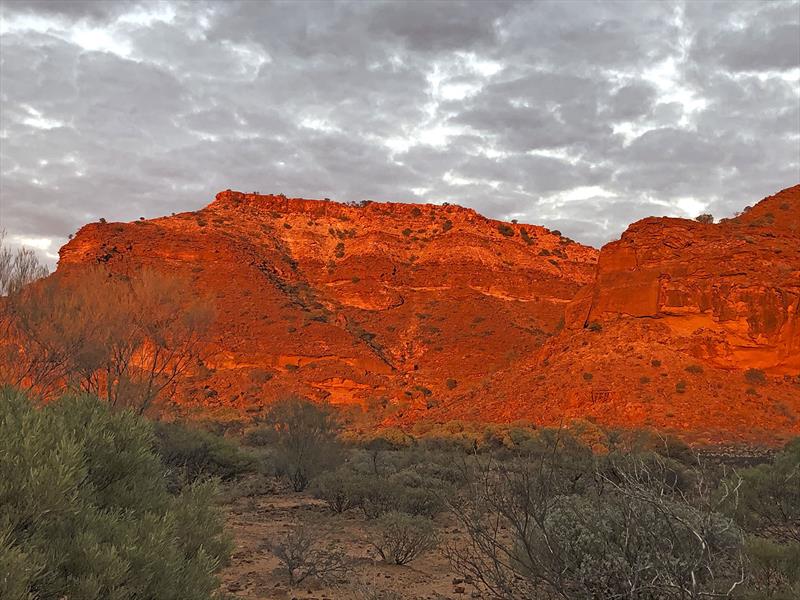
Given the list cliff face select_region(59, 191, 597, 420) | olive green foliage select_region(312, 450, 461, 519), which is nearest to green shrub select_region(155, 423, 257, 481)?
olive green foliage select_region(312, 450, 461, 519)

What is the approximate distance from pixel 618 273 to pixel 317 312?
87.8ft

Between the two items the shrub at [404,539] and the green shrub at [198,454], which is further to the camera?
the green shrub at [198,454]

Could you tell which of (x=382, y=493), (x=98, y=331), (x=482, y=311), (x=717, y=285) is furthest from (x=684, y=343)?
(x=98, y=331)

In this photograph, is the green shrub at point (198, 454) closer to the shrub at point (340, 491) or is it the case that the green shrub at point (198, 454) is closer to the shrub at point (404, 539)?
the shrub at point (340, 491)

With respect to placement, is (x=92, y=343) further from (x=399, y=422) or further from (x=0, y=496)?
(x=399, y=422)

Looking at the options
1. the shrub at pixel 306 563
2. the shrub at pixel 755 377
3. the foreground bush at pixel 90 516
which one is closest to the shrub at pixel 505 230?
the shrub at pixel 755 377

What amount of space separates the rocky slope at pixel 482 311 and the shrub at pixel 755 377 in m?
0.07

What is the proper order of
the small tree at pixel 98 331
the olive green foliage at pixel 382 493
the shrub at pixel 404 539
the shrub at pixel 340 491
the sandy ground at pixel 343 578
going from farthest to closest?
the small tree at pixel 98 331
the shrub at pixel 340 491
the olive green foliage at pixel 382 493
the shrub at pixel 404 539
the sandy ground at pixel 343 578

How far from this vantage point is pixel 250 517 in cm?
1188

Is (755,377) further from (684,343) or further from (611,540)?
(611,540)

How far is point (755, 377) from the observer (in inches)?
1187

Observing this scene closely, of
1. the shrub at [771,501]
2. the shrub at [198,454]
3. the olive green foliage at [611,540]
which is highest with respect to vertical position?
the olive green foliage at [611,540]

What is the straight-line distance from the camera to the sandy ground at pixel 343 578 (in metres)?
7.10

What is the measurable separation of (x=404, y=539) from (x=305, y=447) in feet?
25.7
